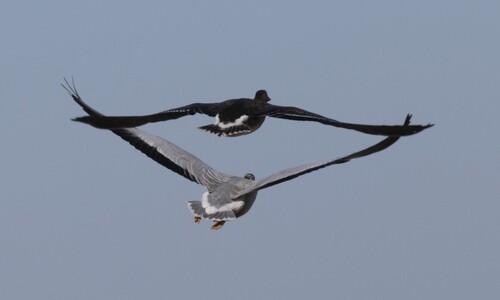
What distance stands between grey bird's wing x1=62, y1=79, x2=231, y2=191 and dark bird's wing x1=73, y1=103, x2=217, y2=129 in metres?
1.19

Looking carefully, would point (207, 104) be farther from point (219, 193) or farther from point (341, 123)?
point (341, 123)

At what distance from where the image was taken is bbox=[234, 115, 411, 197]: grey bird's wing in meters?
23.0

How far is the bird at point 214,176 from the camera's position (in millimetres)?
24281

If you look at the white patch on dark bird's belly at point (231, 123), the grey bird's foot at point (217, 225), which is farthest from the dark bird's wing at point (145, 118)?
the grey bird's foot at point (217, 225)

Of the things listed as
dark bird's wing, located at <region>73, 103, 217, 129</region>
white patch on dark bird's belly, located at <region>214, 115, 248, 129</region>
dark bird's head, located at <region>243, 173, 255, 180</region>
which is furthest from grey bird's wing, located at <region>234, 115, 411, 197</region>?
dark bird's wing, located at <region>73, 103, 217, 129</region>

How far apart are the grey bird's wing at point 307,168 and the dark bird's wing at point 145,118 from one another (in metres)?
1.65

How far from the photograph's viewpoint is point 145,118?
23.5 meters

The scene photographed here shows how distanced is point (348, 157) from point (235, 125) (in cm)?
277

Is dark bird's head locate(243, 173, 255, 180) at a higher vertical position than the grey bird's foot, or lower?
higher

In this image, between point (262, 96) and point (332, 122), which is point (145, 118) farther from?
point (262, 96)

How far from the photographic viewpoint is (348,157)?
2358cm

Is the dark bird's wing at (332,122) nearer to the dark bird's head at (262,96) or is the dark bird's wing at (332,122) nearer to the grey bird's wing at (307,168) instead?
the grey bird's wing at (307,168)

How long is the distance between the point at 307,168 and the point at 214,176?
2837mm

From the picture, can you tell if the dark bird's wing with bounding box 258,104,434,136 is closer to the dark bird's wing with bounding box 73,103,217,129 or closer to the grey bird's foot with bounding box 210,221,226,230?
the dark bird's wing with bounding box 73,103,217,129
